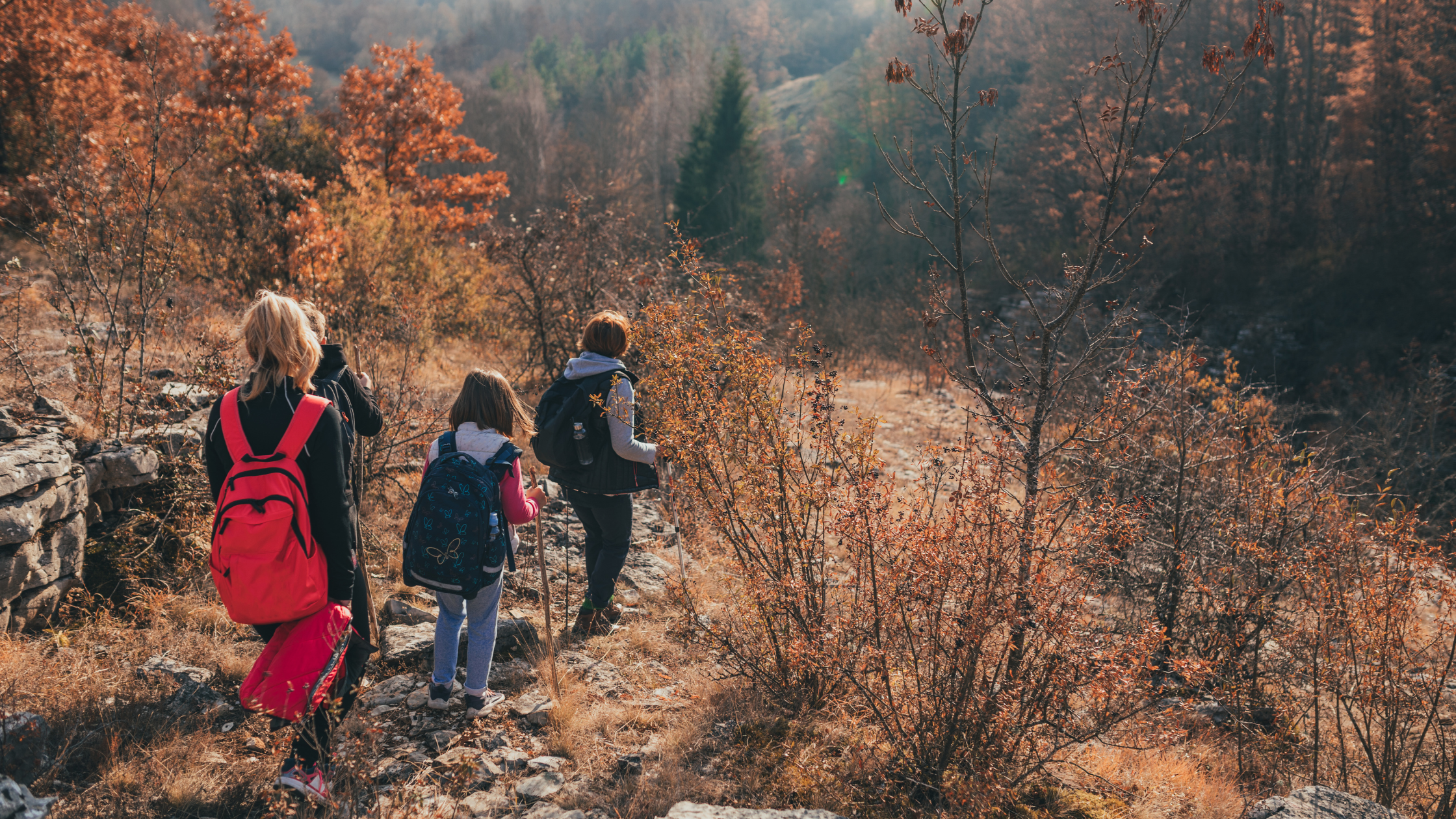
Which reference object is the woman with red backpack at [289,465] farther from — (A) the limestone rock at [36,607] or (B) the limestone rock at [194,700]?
(A) the limestone rock at [36,607]

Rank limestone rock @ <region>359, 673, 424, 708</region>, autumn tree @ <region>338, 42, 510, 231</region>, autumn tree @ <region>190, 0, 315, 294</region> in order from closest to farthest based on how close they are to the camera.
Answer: limestone rock @ <region>359, 673, 424, 708</region>
autumn tree @ <region>190, 0, 315, 294</region>
autumn tree @ <region>338, 42, 510, 231</region>

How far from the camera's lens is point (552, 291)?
969 cm

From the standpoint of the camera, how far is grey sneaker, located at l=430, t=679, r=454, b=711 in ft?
11.0

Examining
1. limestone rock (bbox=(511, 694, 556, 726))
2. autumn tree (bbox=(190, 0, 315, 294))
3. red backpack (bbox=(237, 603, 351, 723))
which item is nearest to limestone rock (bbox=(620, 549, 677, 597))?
limestone rock (bbox=(511, 694, 556, 726))

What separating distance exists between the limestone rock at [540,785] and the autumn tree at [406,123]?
15090 millimetres

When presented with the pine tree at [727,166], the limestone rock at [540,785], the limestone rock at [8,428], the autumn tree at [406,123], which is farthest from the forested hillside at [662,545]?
the pine tree at [727,166]

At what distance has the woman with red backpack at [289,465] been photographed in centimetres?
243

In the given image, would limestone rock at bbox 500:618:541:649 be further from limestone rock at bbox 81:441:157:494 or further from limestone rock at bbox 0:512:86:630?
limestone rock at bbox 81:441:157:494

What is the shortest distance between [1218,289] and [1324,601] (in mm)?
20046

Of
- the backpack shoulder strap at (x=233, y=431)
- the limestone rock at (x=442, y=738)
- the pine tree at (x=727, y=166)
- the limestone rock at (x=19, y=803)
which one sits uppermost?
the pine tree at (x=727, y=166)

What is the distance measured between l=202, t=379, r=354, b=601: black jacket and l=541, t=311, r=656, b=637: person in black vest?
4.20 ft

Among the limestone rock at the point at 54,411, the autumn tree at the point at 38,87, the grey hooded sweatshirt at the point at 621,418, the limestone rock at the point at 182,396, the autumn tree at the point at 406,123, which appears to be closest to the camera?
the grey hooded sweatshirt at the point at 621,418

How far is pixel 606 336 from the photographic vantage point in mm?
3838

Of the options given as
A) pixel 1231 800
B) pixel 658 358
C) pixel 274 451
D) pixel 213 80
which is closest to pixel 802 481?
pixel 658 358
